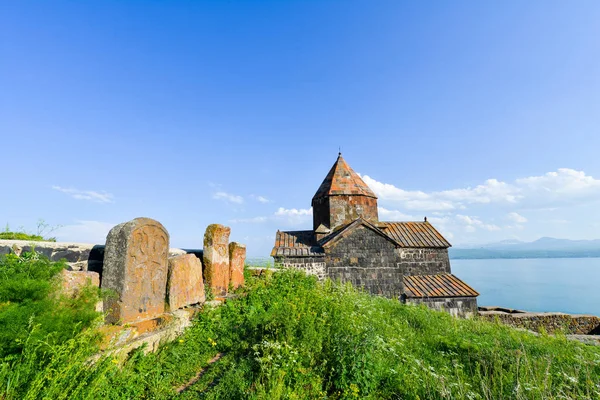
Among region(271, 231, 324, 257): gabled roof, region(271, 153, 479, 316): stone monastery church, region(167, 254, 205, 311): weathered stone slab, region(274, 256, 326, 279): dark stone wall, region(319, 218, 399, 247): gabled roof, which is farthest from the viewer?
region(271, 231, 324, 257): gabled roof

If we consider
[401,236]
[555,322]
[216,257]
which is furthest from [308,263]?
[555,322]

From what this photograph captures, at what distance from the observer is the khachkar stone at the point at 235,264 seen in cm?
558

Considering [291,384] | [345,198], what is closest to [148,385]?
[291,384]

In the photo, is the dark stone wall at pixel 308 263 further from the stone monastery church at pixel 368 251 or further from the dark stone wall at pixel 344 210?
the dark stone wall at pixel 344 210

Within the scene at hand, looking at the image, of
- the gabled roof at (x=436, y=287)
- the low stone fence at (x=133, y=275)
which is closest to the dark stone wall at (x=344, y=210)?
the gabled roof at (x=436, y=287)

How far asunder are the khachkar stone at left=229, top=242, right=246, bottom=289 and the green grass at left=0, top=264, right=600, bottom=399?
35.6 inches

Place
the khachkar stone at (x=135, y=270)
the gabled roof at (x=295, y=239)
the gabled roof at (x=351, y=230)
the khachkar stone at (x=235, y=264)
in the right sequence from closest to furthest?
the khachkar stone at (x=135, y=270) < the khachkar stone at (x=235, y=264) < the gabled roof at (x=351, y=230) < the gabled roof at (x=295, y=239)

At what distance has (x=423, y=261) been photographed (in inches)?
527

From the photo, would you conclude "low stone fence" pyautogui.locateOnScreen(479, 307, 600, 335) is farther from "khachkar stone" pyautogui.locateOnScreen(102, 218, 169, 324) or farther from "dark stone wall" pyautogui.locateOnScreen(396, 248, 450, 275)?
"khachkar stone" pyautogui.locateOnScreen(102, 218, 169, 324)

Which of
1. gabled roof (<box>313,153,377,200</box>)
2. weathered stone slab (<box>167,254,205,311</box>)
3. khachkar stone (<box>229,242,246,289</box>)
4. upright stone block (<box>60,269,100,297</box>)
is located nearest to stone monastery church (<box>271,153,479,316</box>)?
gabled roof (<box>313,153,377,200</box>)

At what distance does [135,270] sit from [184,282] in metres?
0.90

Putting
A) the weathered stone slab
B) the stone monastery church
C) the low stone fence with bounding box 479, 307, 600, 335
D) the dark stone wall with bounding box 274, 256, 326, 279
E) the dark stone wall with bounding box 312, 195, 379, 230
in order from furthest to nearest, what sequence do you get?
the dark stone wall with bounding box 312, 195, 379, 230 < the low stone fence with bounding box 479, 307, 600, 335 < the stone monastery church < the dark stone wall with bounding box 274, 256, 326, 279 < the weathered stone slab

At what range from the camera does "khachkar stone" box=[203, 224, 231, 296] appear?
4848mm

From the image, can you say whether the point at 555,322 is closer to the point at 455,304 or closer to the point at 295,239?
the point at 455,304
